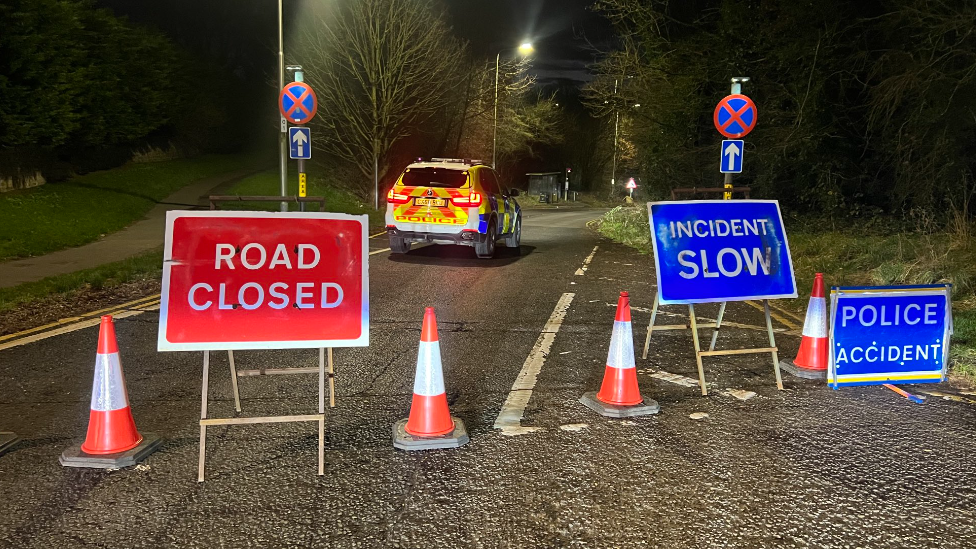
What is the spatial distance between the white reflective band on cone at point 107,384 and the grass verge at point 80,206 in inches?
423

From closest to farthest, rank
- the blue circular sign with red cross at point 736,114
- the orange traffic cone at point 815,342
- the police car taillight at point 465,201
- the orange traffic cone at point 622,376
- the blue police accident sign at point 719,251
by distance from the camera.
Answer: the orange traffic cone at point 622,376, the blue police accident sign at point 719,251, the orange traffic cone at point 815,342, the blue circular sign with red cross at point 736,114, the police car taillight at point 465,201

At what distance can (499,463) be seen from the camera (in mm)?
4133

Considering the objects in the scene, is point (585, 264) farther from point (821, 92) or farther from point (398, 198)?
point (821, 92)

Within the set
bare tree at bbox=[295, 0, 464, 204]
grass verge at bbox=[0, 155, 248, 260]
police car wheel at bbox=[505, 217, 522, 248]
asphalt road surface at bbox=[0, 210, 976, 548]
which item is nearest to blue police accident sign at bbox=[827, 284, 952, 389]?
asphalt road surface at bbox=[0, 210, 976, 548]

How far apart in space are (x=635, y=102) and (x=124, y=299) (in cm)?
1726

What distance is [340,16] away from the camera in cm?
2772

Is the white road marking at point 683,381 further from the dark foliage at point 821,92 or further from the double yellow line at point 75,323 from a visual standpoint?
the dark foliage at point 821,92

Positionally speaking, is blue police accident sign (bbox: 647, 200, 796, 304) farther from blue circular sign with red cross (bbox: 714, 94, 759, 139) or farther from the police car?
the police car

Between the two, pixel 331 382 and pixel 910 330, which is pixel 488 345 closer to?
pixel 331 382

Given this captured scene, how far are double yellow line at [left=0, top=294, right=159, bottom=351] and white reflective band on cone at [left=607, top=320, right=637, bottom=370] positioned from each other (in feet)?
18.6

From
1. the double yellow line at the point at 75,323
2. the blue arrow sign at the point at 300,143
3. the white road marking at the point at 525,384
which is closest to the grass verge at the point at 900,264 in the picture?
the white road marking at the point at 525,384

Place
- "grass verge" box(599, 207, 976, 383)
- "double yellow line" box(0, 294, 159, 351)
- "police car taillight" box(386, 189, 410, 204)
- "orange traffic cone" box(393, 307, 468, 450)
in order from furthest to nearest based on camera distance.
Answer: "police car taillight" box(386, 189, 410, 204) < "grass verge" box(599, 207, 976, 383) < "double yellow line" box(0, 294, 159, 351) < "orange traffic cone" box(393, 307, 468, 450)

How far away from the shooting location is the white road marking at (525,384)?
4.75 m

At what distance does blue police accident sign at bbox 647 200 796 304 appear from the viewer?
5.69m
